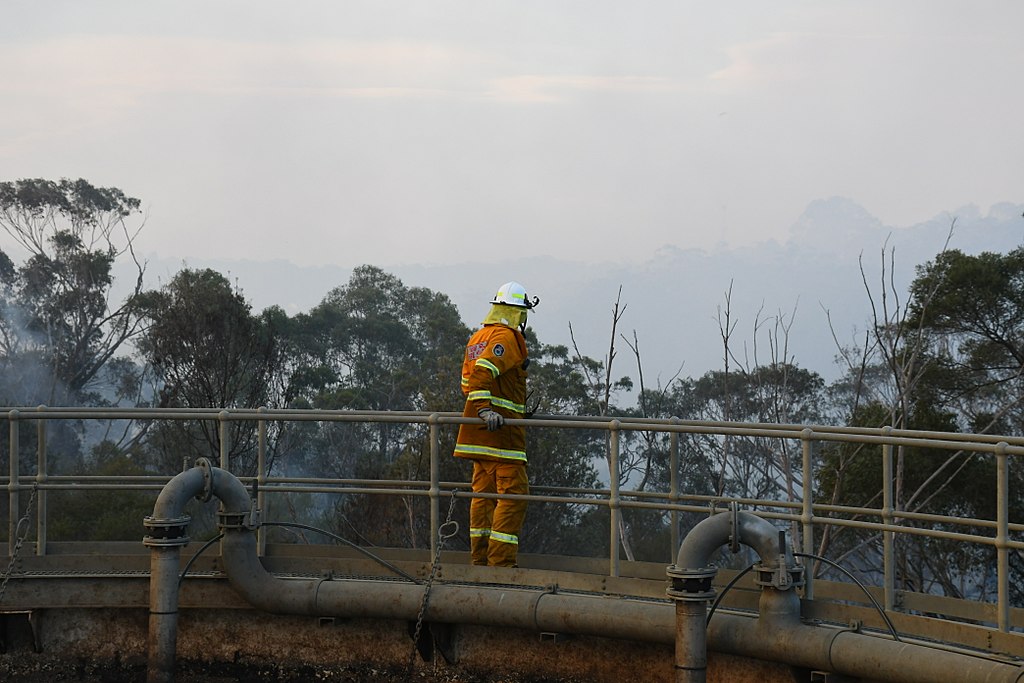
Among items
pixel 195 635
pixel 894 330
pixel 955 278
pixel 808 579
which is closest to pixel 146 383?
pixel 894 330

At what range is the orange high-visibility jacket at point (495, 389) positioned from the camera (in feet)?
28.2

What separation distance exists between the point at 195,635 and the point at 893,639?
192 inches

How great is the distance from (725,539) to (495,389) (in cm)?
211

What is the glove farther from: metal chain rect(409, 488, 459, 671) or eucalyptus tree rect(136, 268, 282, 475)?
eucalyptus tree rect(136, 268, 282, 475)

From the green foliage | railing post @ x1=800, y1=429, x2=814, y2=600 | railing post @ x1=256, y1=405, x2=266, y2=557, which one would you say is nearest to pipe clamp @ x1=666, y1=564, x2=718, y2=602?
railing post @ x1=800, y1=429, x2=814, y2=600

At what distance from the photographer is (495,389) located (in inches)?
345

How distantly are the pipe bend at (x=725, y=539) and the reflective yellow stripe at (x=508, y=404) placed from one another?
1.87 meters

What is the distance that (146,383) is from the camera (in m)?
44.7

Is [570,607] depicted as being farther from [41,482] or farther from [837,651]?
[41,482]

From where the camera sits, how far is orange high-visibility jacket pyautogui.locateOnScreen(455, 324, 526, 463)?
28.2ft

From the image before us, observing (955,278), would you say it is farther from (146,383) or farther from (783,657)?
(146,383)

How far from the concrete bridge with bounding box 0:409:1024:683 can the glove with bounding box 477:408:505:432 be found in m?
0.23

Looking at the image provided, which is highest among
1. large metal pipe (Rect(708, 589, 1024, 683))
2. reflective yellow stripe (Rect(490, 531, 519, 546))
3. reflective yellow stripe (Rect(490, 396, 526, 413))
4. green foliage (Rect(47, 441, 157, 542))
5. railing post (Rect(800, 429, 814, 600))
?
reflective yellow stripe (Rect(490, 396, 526, 413))

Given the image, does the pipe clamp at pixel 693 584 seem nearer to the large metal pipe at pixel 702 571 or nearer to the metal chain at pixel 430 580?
the large metal pipe at pixel 702 571
